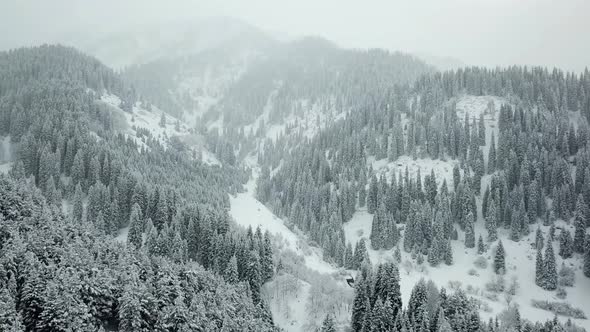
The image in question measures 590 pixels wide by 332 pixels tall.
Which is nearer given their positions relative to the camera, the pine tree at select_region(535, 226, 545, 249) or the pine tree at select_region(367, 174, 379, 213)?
the pine tree at select_region(535, 226, 545, 249)

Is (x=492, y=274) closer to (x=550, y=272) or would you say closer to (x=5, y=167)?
(x=550, y=272)

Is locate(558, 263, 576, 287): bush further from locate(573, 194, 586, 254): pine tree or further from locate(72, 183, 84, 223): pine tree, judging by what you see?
locate(72, 183, 84, 223): pine tree

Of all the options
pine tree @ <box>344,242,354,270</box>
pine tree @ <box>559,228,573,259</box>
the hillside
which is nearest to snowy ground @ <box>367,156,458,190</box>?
pine tree @ <box>559,228,573,259</box>

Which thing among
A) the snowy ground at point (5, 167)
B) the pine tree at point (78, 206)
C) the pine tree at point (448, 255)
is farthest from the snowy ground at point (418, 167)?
the snowy ground at point (5, 167)

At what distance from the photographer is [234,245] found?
112875mm

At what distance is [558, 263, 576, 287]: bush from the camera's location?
136m

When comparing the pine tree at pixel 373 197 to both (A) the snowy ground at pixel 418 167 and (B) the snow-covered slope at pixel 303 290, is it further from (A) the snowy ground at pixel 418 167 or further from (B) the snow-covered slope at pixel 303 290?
(B) the snow-covered slope at pixel 303 290

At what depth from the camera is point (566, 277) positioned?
447ft

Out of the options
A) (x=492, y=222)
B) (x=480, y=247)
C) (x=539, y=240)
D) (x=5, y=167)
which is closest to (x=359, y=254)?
(x=480, y=247)

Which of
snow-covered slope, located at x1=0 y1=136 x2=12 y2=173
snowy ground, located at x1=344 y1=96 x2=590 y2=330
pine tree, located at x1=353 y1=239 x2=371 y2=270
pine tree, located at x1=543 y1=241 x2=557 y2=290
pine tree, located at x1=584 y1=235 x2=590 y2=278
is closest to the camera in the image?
snowy ground, located at x1=344 y1=96 x2=590 y2=330

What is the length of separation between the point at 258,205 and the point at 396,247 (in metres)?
53.9

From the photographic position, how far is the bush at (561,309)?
12550 cm

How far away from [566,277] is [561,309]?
13.4m

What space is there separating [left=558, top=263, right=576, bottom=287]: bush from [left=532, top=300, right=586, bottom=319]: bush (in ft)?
28.0
